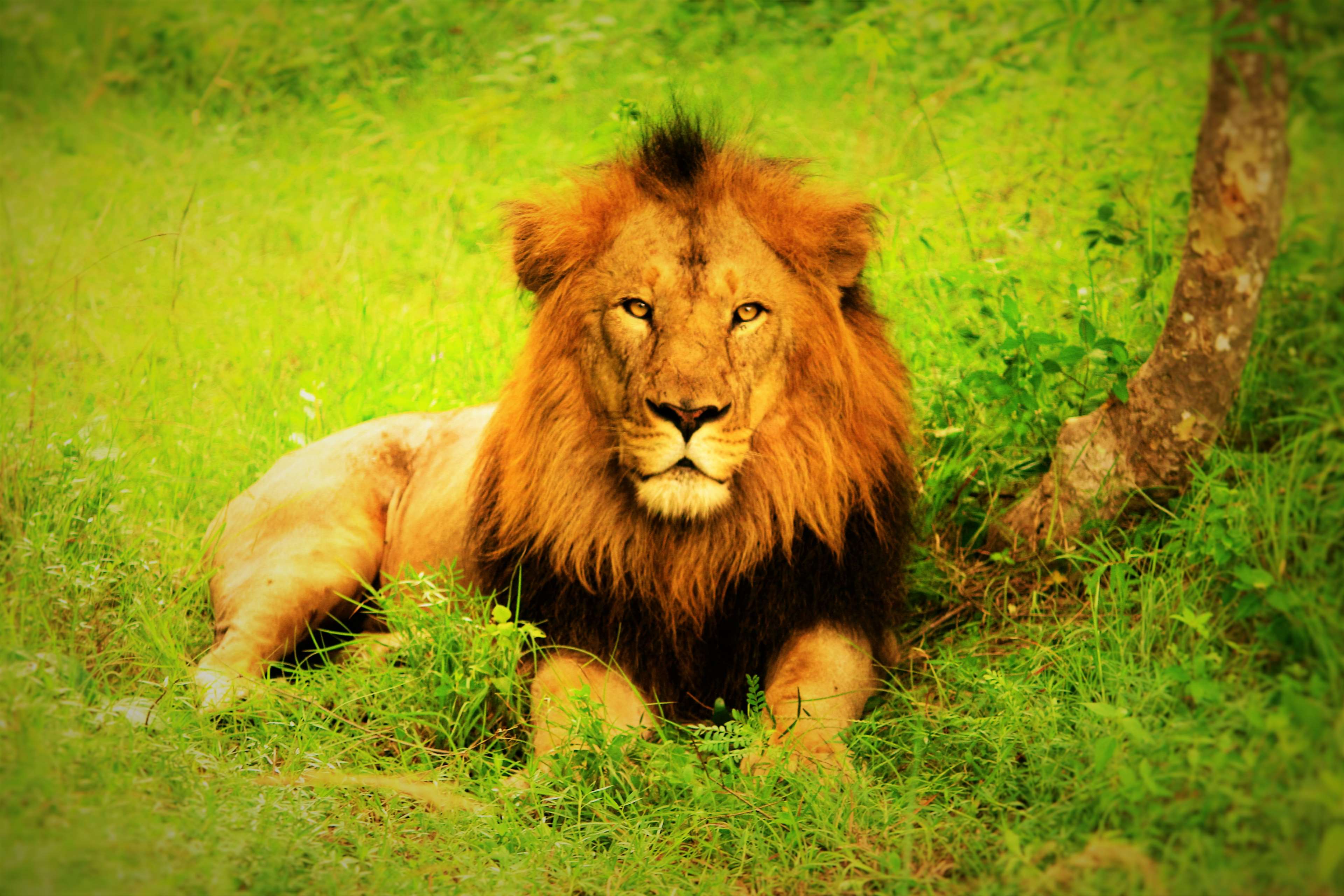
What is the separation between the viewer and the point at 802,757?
9.51 feet

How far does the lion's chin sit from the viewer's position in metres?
2.84

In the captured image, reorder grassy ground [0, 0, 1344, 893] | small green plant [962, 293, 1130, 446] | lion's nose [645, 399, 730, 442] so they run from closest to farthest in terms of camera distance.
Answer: grassy ground [0, 0, 1344, 893] < lion's nose [645, 399, 730, 442] < small green plant [962, 293, 1130, 446]

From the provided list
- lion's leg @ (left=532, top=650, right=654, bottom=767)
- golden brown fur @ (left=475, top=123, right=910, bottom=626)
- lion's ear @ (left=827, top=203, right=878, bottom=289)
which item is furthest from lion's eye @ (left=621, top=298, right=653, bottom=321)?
lion's leg @ (left=532, top=650, right=654, bottom=767)

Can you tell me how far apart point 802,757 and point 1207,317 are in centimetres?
153

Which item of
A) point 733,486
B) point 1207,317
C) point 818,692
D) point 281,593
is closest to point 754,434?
point 733,486

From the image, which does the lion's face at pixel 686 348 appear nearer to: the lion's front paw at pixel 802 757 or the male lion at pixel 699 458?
the male lion at pixel 699 458

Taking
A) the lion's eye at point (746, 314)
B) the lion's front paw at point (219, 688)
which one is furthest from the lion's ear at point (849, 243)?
the lion's front paw at point (219, 688)

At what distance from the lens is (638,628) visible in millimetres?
3230

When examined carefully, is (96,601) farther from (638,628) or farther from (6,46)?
(6,46)

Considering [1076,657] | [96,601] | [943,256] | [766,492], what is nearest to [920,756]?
[1076,657]

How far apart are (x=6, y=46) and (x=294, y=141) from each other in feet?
10.4

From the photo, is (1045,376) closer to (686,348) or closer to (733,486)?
(733,486)

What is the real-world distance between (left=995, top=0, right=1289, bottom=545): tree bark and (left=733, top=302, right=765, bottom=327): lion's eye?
1100mm

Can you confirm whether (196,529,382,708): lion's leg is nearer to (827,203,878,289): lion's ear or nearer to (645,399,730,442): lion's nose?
(645,399,730,442): lion's nose
